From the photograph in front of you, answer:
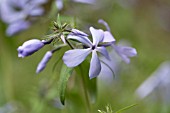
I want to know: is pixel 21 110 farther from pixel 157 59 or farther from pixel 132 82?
pixel 157 59

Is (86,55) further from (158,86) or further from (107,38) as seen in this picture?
(158,86)

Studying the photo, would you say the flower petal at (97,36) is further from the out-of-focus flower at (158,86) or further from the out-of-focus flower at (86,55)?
the out-of-focus flower at (158,86)

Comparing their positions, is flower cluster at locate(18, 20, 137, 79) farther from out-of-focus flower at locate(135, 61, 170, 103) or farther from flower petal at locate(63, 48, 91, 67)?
out-of-focus flower at locate(135, 61, 170, 103)

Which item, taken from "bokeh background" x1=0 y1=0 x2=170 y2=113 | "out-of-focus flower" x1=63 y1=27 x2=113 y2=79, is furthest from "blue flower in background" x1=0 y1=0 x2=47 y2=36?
"out-of-focus flower" x1=63 y1=27 x2=113 y2=79

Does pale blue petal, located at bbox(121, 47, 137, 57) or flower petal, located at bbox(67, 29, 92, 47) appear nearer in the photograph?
flower petal, located at bbox(67, 29, 92, 47)

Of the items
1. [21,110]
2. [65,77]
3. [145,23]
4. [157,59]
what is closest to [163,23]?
[145,23]

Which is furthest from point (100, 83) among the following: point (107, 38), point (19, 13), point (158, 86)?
point (107, 38)

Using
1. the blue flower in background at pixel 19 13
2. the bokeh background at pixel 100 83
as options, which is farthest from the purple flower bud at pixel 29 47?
the blue flower in background at pixel 19 13
